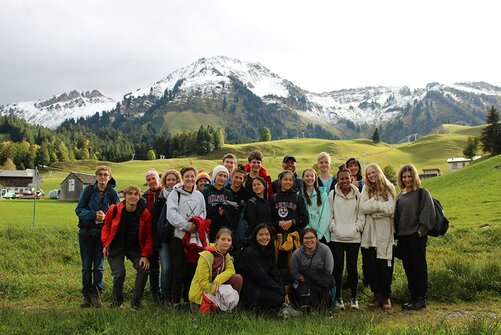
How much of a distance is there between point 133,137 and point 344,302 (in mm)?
189206

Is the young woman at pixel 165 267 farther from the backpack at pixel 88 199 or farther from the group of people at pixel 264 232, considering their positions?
the backpack at pixel 88 199

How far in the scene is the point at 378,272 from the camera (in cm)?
797

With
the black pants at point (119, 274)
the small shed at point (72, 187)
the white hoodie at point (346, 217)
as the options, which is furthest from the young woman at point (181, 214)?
the small shed at point (72, 187)

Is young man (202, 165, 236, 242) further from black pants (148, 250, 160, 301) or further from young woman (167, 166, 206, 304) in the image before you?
black pants (148, 250, 160, 301)

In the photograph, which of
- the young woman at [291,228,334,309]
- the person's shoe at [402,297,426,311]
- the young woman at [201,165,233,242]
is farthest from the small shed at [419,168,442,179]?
the young woman at [201,165,233,242]

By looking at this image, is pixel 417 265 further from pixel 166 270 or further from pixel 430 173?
pixel 430 173

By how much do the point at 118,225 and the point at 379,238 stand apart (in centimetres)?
475

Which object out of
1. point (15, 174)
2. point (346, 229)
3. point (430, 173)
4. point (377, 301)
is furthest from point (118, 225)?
point (15, 174)

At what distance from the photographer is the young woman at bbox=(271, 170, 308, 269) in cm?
760

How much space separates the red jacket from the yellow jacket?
4.49 feet

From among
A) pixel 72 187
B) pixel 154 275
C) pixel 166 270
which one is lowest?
pixel 72 187

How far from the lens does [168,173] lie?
27.6 feet

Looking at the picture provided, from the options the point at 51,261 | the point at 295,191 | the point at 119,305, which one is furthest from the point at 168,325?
the point at 51,261

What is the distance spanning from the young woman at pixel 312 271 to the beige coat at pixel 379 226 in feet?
3.35
